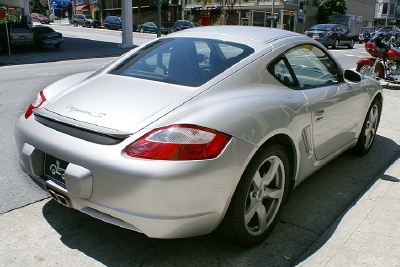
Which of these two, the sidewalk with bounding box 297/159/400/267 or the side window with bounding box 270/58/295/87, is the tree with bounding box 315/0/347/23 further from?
the side window with bounding box 270/58/295/87

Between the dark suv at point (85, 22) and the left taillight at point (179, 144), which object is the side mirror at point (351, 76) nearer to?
the left taillight at point (179, 144)

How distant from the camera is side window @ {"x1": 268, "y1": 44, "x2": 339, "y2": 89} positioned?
130 inches

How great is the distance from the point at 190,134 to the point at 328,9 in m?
63.3

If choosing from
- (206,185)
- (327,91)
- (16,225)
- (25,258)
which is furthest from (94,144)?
(327,91)

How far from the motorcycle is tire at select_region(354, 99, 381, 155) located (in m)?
6.26

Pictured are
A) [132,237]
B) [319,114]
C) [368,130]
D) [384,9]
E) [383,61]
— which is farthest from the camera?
[384,9]

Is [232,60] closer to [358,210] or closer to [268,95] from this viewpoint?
[268,95]

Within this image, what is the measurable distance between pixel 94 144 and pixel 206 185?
706 mm

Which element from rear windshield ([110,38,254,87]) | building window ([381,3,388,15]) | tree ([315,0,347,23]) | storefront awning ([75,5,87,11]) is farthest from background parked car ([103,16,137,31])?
building window ([381,3,388,15])

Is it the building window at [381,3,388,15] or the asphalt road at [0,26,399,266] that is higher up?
the building window at [381,3,388,15]

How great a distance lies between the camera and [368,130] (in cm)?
484

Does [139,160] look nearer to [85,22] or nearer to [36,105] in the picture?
[36,105]

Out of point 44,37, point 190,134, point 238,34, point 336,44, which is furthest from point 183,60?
point 336,44

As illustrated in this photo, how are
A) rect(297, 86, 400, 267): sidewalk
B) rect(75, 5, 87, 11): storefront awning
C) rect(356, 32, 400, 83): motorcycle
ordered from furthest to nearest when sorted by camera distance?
rect(75, 5, 87, 11): storefront awning, rect(356, 32, 400, 83): motorcycle, rect(297, 86, 400, 267): sidewalk
